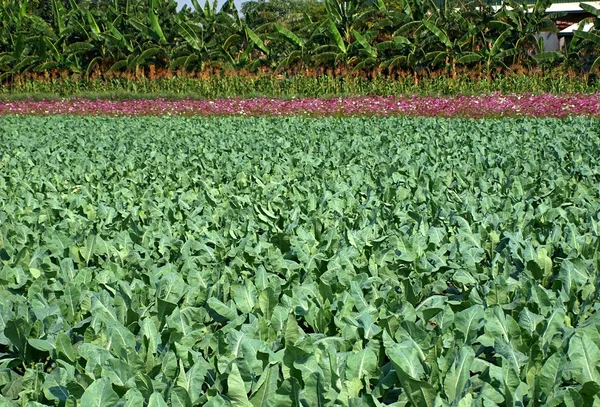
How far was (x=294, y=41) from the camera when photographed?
2586 centimetres

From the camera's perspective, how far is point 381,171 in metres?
6.91

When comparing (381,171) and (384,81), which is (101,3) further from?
(381,171)

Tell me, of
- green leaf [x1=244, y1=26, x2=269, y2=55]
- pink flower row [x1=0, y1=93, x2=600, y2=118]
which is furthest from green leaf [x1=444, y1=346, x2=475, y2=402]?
green leaf [x1=244, y1=26, x2=269, y2=55]

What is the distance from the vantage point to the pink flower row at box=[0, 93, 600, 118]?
56.7 ft

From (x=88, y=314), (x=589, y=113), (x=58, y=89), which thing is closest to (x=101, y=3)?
(x=58, y=89)

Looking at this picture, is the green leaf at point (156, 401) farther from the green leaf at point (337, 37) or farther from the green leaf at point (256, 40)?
the green leaf at point (256, 40)

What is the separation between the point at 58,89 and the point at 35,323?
28.3 m

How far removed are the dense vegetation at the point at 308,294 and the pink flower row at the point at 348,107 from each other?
1134 centimetres

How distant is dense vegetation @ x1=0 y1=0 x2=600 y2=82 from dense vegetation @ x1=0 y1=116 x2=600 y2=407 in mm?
18751

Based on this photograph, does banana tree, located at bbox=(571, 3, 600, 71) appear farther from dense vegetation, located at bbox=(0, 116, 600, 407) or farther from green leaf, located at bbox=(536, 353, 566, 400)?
green leaf, located at bbox=(536, 353, 566, 400)

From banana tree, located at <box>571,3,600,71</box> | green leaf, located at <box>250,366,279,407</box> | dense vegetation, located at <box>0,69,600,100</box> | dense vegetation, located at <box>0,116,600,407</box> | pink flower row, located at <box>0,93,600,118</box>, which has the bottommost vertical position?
pink flower row, located at <box>0,93,600,118</box>

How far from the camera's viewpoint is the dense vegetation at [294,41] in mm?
24141

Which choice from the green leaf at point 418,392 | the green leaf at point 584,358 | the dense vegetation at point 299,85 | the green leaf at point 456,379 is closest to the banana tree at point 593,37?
the dense vegetation at point 299,85

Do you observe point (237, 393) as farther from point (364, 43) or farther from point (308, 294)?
point (364, 43)
